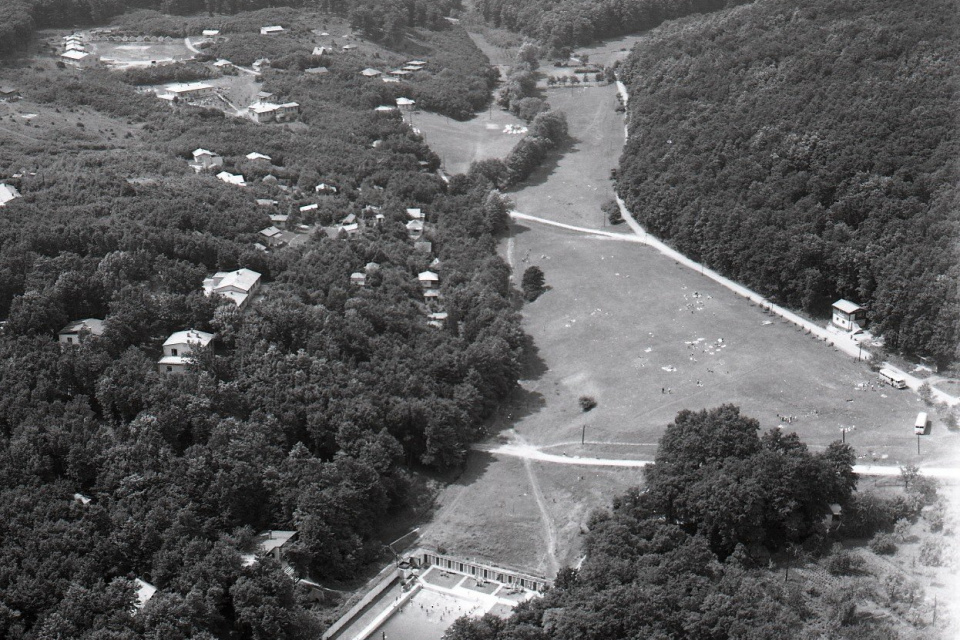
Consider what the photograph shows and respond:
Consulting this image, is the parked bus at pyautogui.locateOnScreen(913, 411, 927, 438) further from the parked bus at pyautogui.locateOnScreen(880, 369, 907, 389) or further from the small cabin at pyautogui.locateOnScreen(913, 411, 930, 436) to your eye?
the parked bus at pyautogui.locateOnScreen(880, 369, 907, 389)

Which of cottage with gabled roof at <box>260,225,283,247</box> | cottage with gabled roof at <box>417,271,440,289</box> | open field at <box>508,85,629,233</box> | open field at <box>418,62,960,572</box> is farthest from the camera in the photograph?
open field at <box>508,85,629,233</box>

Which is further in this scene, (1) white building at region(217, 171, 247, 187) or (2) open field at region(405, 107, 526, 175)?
(2) open field at region(405, 107, 526, 175)

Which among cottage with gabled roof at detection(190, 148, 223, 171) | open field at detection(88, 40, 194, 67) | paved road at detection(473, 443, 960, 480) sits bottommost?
paved road at detection(473, 443, 960, 480)

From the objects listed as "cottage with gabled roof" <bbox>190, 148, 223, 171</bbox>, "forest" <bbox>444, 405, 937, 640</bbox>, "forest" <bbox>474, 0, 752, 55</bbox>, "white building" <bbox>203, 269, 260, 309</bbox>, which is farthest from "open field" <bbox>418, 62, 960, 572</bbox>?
"forest" <bbox>474, 0, 752, 55</bbox>

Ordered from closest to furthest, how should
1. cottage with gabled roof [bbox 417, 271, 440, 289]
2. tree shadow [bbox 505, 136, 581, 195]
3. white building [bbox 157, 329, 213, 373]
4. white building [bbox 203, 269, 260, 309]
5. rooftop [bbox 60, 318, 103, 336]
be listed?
A: 1. white building [bbox 157, 329, 213, 373]
2. rooftop [bbox 60, 318, 103, 336]
3. white building [bbox 203, 269, 260, 309]
4. cottage with gabled roof [bbox 417, 271, 440, 289]
5. tree shadow [bbox 505, 136, 581, 195]

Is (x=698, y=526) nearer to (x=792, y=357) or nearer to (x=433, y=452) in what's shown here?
(x=433, y=452)

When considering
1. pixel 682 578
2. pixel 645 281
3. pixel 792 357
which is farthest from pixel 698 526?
pixel 645 281

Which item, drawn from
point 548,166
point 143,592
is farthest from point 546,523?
point 548,166

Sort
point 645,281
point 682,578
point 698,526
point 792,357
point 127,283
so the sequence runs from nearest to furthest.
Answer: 1. point 682,578
2. point 698,526
3. point 127,283
4. point 792,357
5. point 645,281
